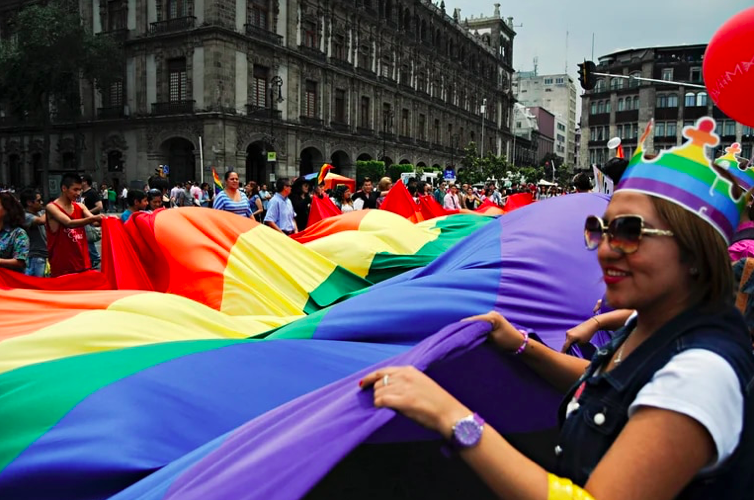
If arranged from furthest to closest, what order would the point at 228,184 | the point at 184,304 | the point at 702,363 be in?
1. the point at 228,184
2. the point at 184,304
3. the point at 702,363

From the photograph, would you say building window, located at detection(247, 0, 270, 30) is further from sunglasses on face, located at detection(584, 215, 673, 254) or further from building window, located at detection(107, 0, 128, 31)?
sunglasses on face, located at detection(584, 215, 673, 254)

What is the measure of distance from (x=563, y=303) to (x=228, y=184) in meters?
5.86

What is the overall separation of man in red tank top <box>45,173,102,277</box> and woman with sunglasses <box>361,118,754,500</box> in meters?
6.32

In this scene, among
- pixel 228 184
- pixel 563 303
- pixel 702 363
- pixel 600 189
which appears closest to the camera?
pixel 702 363

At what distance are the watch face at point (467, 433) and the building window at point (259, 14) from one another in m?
32.5

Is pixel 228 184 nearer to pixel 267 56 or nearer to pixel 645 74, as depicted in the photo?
pixel 267 56

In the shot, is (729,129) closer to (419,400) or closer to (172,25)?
(172,25)

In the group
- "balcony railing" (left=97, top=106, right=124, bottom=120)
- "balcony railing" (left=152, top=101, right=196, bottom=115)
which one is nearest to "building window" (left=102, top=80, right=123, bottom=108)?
"balcony railing" (left=97, top=106, right=124, bottom=120)

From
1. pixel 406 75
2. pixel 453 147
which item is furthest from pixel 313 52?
pixel 453 147

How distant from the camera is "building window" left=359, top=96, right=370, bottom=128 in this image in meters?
41.0

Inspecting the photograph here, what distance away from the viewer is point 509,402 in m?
2.03

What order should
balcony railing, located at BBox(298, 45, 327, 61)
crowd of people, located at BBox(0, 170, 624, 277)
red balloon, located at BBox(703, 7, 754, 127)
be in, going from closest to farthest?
1. red balloon, located at BBox(703, 7, 754, 127)
2. crowd of people, located at BBox(0, 170, 624, 277)
3. balcony railing, located at BBox(298, 45, 327, 61)

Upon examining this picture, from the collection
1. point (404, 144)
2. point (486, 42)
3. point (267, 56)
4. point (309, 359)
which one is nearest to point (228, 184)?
point (309, 359)

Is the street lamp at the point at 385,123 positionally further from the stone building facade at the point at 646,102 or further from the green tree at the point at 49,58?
the stone building facade at the point at 646,102
